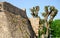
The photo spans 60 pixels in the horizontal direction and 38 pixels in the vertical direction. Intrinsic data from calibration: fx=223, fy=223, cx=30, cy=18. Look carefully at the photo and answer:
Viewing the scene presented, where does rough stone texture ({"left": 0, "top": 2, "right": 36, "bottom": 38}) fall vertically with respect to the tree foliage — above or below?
above

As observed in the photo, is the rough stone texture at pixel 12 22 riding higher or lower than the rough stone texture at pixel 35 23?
higher

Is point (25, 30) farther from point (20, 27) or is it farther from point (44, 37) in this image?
point (44, 37)

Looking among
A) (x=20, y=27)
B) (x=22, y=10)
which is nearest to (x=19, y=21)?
(x=20, y=27)

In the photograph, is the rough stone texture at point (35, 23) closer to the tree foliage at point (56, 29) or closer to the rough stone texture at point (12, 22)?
the rough stone texture at point (12, 22)

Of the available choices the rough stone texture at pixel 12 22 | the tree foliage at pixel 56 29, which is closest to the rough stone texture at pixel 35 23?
the rough stone texture at pixel 12 22

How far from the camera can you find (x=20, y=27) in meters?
22.0

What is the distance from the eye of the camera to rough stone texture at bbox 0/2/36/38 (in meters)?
19.2

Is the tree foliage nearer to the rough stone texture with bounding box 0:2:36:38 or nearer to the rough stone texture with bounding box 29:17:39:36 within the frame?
the rough stone texture with bounding box 29:17:39:36

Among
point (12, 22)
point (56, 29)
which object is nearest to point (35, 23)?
point (12, 22)

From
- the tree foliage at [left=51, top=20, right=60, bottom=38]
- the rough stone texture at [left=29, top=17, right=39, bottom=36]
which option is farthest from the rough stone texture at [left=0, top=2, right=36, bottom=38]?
the tree foliage at [left=51, top=20, right=60, bottom=38]

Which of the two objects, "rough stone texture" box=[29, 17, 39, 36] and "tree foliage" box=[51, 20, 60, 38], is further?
"tree foliage" box=[51, 20, 60, 38]

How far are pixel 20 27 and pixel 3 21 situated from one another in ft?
9.42

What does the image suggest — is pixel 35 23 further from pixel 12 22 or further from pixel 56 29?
pixel 56 29

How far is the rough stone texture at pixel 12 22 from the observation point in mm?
19172
